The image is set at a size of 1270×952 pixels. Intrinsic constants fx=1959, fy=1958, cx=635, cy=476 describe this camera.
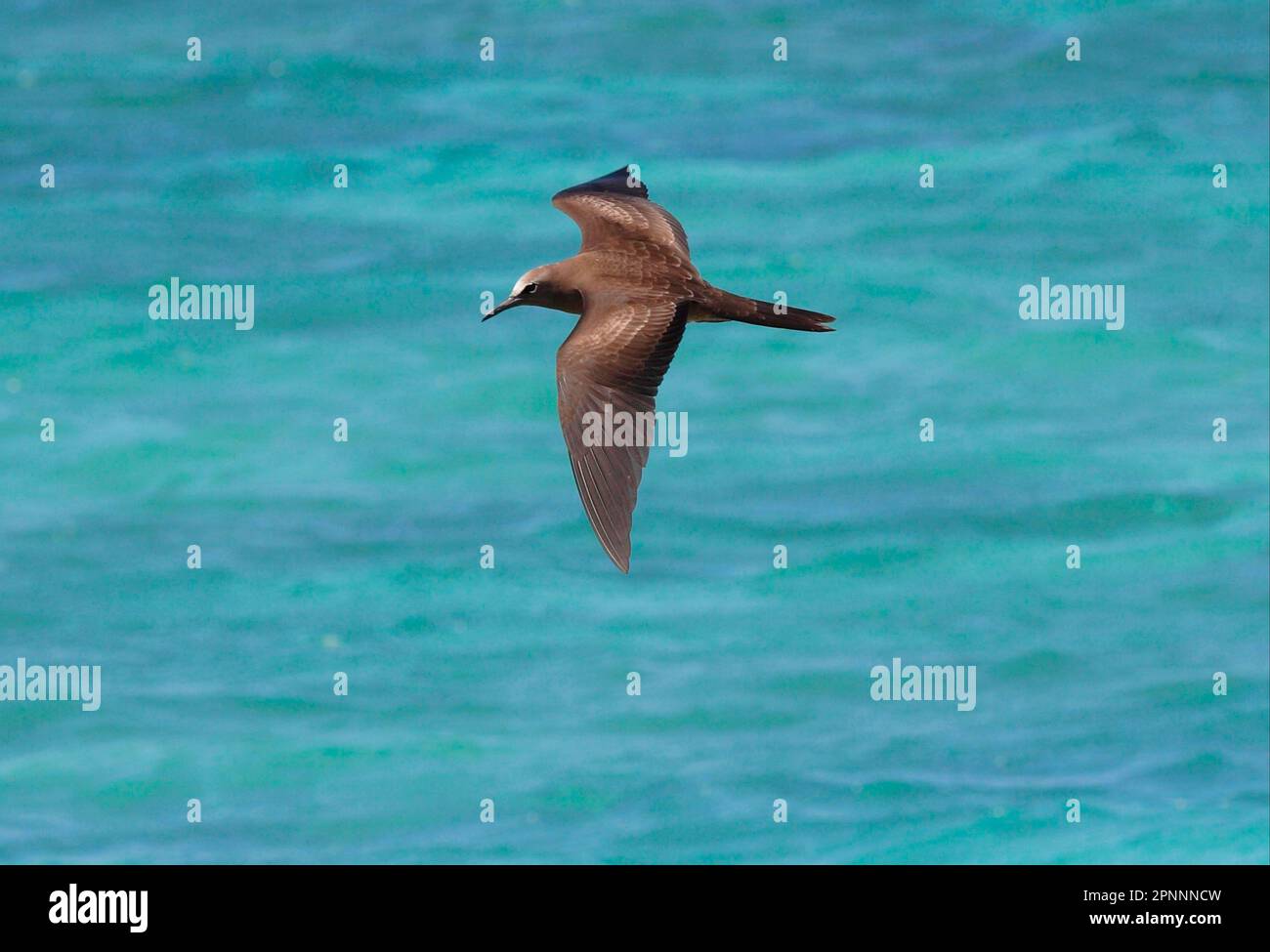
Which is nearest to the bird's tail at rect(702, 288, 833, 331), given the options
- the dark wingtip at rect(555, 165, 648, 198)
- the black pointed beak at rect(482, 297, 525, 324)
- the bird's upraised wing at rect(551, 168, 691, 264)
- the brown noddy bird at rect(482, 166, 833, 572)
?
the brown noddy bird at rect(482, 166, 833, 572)

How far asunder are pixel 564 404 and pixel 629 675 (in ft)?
14.3

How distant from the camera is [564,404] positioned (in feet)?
45.9

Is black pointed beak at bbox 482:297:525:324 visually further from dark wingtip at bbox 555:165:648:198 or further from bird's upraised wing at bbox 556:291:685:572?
dark wingtip at bbox 555:165:648:198

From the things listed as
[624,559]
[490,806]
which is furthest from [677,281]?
[490,806]

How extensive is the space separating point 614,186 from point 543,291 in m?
2.87

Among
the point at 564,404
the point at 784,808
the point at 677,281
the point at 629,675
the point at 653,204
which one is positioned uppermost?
the point at 653,204

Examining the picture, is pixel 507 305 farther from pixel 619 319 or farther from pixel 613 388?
pixel 613 388

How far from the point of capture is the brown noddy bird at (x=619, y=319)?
13273 mm

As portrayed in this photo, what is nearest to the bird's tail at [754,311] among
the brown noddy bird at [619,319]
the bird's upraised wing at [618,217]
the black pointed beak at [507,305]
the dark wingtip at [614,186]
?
the brown noddy bird at [619,319]

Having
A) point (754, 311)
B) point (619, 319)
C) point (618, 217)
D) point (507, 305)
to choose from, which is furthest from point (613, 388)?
point (618, 217)

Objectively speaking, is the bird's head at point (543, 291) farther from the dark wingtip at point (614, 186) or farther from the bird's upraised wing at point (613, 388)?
the dark wingtip at point (614, 186)

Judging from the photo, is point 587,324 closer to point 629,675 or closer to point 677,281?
point 677,281

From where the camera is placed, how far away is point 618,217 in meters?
17.2

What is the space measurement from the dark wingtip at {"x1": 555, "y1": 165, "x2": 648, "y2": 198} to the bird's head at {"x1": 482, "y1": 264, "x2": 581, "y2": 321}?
7.89ft
